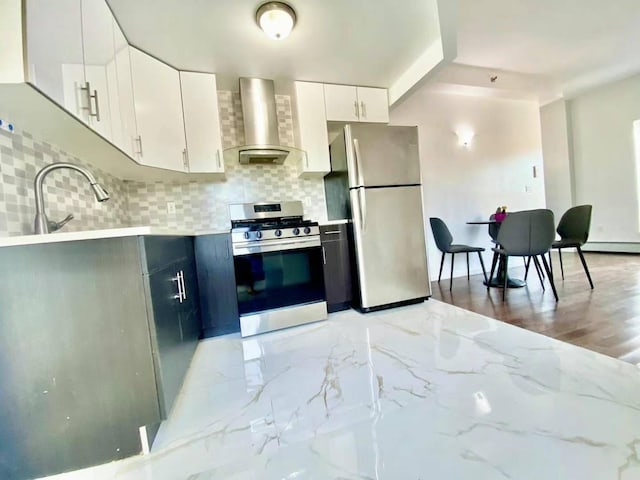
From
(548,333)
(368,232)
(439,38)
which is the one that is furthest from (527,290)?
(439,38)

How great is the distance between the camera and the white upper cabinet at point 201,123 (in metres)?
2.32

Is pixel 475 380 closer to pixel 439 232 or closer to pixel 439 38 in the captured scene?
pixel 439 232

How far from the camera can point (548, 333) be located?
1809 mm

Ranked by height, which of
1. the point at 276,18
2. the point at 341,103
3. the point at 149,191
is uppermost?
the point at 276,18

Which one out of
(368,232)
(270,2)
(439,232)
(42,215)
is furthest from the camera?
(439,232)

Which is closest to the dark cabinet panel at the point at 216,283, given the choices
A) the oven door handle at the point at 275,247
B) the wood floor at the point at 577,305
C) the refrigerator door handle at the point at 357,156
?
the oven door handle at the point at 275,247

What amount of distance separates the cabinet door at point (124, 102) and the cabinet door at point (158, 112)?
79mm

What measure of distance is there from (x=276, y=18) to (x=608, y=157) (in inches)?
219

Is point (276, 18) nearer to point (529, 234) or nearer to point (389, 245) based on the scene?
point (389, 245)

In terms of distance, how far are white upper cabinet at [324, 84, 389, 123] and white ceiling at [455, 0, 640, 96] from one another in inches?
36.9

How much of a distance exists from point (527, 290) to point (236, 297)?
115 inches

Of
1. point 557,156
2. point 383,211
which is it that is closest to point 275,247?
point 383,211

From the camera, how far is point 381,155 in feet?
8.11

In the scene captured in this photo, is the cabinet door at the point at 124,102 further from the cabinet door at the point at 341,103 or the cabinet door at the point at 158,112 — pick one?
the cabinet door at the point at 341,103
